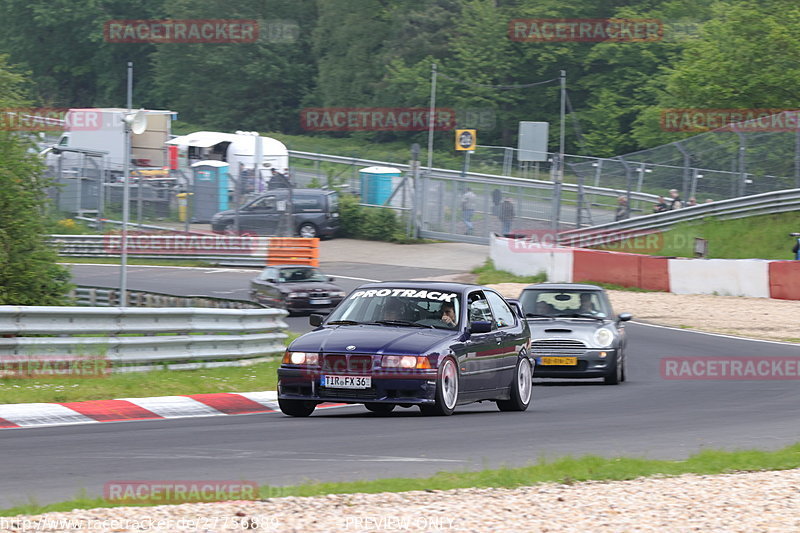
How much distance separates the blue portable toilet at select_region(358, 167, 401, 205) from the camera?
148ft

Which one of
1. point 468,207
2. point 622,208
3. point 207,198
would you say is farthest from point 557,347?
point 468,207

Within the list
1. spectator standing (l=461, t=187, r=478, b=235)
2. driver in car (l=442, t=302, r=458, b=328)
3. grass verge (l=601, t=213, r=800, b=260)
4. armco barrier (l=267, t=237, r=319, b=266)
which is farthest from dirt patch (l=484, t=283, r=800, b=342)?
spectator standing (l=461, t=187, r=478, b=235)

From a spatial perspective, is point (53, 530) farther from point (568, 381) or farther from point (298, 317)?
point (298, 317)

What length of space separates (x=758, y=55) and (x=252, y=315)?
4180cm

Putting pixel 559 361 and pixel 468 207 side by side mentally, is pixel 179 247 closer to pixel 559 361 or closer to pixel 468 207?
pixel 468 207

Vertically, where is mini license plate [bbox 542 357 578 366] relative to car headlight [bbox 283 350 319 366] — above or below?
below

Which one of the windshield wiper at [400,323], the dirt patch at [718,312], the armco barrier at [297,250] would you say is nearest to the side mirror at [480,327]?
the windshield wiper at [400,323]

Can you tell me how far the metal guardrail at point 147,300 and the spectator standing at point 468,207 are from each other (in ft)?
67.4

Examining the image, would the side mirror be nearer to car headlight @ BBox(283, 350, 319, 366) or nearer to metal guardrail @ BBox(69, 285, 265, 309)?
car headlight @ BBox(283, 350, 319, 366)

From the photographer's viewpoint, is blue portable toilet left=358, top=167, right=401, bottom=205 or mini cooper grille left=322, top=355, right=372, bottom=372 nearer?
mini cooper grille left=322, top=355, right=372, bottom=372

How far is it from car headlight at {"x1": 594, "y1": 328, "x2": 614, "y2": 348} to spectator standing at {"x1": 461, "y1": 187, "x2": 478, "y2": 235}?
2644 cm

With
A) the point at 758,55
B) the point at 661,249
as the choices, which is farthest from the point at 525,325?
the point at 758,55

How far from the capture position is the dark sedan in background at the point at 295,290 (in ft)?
86.9

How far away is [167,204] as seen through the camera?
4016cm
